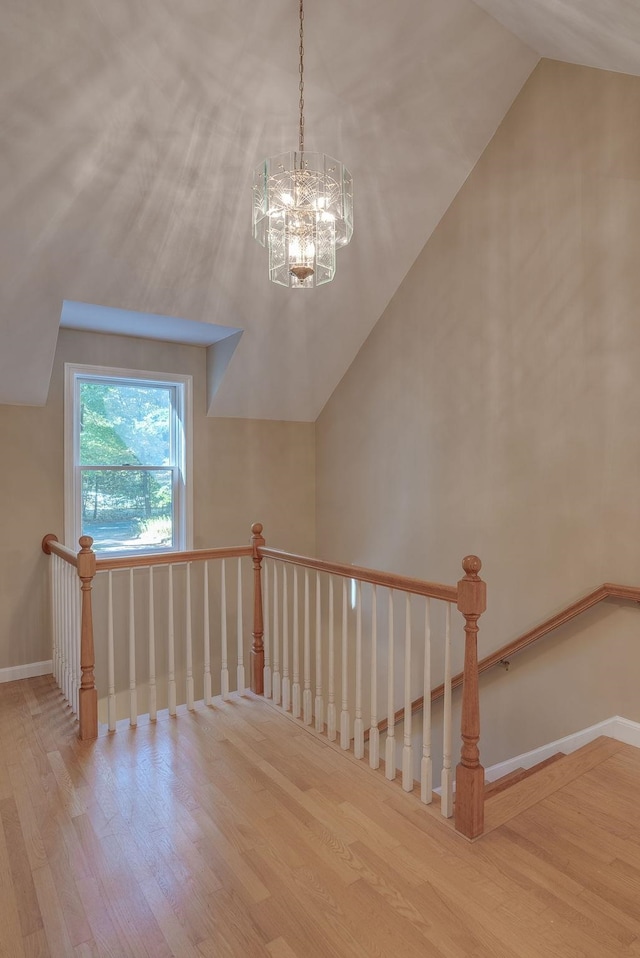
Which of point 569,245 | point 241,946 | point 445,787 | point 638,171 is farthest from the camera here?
point 569,245

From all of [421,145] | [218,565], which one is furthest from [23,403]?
[421,145]

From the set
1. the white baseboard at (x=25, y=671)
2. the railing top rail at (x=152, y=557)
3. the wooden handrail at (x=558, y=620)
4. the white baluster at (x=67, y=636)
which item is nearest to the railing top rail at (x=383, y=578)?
the railing top rail at (x=152, y=557)

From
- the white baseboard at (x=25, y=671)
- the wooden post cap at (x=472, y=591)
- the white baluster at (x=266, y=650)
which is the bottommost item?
the white baseboard at (x=25, y=671)

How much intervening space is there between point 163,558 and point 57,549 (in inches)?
34.4

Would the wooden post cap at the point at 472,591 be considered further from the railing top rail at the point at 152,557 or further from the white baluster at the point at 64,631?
the white baluster at the point at 64,631

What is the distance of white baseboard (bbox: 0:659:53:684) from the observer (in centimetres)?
390

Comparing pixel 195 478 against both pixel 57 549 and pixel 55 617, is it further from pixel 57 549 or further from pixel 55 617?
pixel 55 617

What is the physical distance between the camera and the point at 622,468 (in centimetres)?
297

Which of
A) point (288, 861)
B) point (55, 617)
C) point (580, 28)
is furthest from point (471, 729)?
point (580, 28)

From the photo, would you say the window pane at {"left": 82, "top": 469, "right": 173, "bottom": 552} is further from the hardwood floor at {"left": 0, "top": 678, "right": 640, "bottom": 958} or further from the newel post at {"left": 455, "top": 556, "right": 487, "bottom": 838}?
the newel post at {"left": 455, "top": 556, "right": 487, "bottom": 838}

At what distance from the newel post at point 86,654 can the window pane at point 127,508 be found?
1496mm

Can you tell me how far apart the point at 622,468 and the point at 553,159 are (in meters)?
1.86

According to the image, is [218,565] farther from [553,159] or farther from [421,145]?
[553,159]

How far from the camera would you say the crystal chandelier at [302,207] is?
2336 mm
